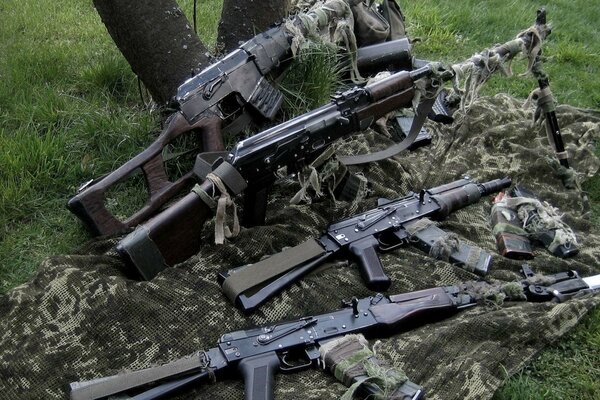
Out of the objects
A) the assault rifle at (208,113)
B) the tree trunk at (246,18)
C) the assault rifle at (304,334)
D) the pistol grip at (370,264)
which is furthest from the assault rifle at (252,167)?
the tree trunk at (246,18)

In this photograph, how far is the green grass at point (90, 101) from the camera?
332 centimetres

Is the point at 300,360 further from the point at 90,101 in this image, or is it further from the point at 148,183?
the point at 90,101

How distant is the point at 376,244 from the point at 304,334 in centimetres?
87

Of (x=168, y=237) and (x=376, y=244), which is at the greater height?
(x=168, y=237)

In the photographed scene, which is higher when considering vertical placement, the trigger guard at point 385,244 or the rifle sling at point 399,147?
the rifle sling at point 399,147

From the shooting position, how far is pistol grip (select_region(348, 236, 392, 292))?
338 centimetres

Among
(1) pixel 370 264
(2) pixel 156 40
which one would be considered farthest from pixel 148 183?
(1) pixel 370 264

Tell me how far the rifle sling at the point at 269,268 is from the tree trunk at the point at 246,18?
6.09ft

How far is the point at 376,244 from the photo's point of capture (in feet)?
11.9

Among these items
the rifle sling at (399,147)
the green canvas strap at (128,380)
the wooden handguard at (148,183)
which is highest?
the wooden handguard at (148,183)

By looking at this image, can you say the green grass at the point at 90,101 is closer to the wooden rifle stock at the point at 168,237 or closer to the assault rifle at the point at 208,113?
the assault rifle at the point at 208,113

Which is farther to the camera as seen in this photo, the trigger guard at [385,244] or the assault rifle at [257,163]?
the trigger guard at [385,244]

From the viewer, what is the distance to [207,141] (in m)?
3.94

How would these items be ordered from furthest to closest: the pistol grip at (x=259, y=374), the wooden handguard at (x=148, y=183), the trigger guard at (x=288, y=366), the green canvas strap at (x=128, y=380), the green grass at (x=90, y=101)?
1. the wooden handguard at (x=148, y=183)
2. the green grass at (x=90, y=101)
3. the trigger guard at (x=288, y=366)
4. the pistol grip at (x=259, y=374)
5. the green canvas strap at (x=128, y=380)
